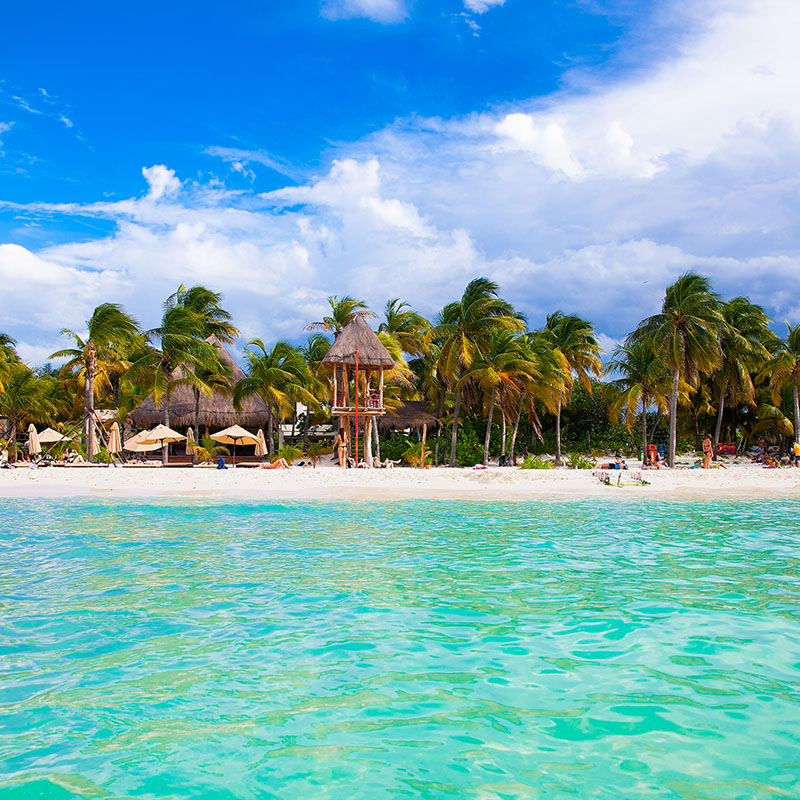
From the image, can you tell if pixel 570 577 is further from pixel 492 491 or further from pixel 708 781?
pixel 492 491

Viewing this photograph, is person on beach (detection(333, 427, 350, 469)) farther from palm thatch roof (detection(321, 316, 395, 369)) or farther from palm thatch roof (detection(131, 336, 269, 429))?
palm thatch roof (detection(131, 336, 269, 429))

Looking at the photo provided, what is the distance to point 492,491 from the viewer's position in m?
17.4

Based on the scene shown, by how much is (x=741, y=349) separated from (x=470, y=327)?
1324cm

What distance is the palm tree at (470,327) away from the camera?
26547mm

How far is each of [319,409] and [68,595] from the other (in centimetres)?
2481

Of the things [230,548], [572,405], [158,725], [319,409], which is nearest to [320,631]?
[158,725]

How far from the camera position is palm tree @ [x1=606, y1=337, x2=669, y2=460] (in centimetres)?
2961

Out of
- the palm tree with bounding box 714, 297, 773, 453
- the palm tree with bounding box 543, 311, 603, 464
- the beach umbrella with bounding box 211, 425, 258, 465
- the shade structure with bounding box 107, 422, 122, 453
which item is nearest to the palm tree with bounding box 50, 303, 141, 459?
the shade structure with bounding box 107, 422, 122, 453

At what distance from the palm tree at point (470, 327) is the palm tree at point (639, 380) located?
20.6ft

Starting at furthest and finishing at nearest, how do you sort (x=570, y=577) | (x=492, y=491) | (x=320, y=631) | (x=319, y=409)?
(x=319, y=409), (x=492, y=491), (x=570, y=577), (x=320, y=631)

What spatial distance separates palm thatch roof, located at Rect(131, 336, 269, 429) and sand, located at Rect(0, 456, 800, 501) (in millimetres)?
Result: 10549

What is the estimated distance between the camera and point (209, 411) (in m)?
31.7

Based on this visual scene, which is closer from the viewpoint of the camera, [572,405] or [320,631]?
[320,631]

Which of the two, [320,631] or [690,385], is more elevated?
[690,385]
